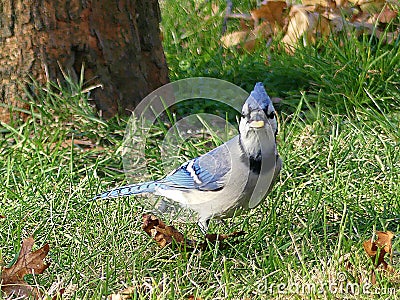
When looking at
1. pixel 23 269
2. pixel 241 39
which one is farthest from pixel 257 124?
pixel 241 39

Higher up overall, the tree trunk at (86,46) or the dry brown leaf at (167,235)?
the tree trunk at (86,46)

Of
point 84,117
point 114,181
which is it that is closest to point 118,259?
point 114,181

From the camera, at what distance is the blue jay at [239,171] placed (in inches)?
116

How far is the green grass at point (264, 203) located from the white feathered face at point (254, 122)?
36cm

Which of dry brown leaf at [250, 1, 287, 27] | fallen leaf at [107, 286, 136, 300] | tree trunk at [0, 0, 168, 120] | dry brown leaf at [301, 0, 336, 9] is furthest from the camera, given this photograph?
dry brown leaf at [250, 1, 287, 27]

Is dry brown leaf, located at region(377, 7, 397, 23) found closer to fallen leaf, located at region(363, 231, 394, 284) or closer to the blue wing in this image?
the blue wing

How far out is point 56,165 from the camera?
3969mm

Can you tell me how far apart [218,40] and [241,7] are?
768 millimetres

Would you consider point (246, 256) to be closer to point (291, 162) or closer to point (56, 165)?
point (291, 162)

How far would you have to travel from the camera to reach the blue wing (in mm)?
3139

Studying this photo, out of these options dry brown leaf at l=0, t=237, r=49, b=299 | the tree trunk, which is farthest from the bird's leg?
the tree trunk

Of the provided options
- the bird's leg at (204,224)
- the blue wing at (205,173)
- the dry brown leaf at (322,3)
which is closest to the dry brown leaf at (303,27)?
the dry brown leaf at (322,3)

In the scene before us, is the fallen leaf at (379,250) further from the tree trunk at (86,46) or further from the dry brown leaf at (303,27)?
the dry brown leaf at (303,27)

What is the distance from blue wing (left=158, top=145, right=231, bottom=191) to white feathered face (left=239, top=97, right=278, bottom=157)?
143 millimetres
